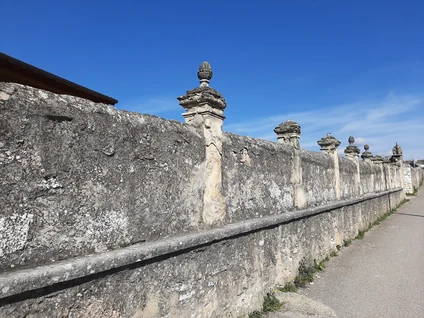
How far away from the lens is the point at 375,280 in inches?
224

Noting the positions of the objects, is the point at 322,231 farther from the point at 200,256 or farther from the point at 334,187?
the point at 200,256

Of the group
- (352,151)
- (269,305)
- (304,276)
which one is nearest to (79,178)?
(269,305)

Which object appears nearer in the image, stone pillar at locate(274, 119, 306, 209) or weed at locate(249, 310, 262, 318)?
weed at locate(249, 310, 262, 318)

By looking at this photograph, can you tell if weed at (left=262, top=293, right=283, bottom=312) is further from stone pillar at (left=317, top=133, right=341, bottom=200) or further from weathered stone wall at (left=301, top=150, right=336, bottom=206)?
stone pillar at (left=317, top=133, right=341, bottom=200)

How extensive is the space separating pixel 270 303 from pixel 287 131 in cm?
Result: 294

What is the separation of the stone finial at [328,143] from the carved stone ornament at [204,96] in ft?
15.7

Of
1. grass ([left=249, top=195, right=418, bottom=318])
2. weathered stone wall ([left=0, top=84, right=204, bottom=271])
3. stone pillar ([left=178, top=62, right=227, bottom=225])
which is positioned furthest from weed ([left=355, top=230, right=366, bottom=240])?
weathered stone wall ([left=0, top=84, right=204, bottom=271])

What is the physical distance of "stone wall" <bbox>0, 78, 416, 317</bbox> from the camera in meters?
2.04

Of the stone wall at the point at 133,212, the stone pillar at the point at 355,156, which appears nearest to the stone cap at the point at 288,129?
the stone wall at the point at 133,212

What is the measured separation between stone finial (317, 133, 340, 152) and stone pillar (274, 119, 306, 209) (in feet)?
7.80

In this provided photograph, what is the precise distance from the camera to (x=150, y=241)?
2957mm

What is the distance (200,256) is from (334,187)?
5.50 metres

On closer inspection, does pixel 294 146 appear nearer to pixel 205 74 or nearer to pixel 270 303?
pixel 205 74

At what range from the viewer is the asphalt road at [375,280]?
450cm
